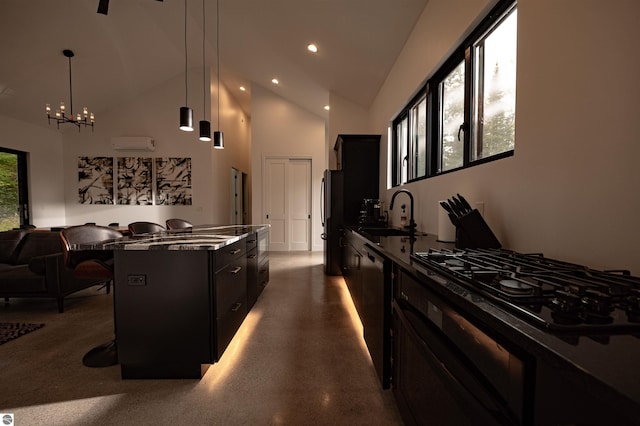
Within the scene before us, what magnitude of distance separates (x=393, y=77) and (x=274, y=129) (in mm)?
4086

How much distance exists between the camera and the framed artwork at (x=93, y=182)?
6.76 m

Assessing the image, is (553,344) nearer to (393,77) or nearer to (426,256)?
(426,256)

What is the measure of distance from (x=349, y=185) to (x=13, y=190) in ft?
21.0

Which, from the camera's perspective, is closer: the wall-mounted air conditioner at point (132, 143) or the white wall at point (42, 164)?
the white wall at point (42, 164)

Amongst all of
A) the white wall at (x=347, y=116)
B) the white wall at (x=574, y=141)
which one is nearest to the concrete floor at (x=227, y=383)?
the white wall at (x=574, y=141)

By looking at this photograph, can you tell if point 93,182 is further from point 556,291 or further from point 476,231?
point 556,291

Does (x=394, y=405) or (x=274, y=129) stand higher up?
(x=274, y=129)

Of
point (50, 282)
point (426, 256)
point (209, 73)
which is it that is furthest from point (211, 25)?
point (426, 256)

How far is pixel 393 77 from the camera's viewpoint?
387 centimetres

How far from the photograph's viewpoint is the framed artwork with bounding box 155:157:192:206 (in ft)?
22.1

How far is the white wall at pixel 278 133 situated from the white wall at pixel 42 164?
419 cm

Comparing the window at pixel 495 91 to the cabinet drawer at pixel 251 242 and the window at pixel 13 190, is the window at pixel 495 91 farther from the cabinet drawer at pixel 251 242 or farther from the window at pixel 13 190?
the window at pixel 13 190

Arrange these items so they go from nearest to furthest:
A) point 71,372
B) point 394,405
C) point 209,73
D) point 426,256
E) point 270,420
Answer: point 426,256 → point 270,420 → point 394,405 → point 71,372 → point 209,73

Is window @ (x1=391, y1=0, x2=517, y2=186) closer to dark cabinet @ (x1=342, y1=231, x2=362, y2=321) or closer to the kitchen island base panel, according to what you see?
dark cabinet @ (x1=342, y1=231, x2=362, y2=321)
